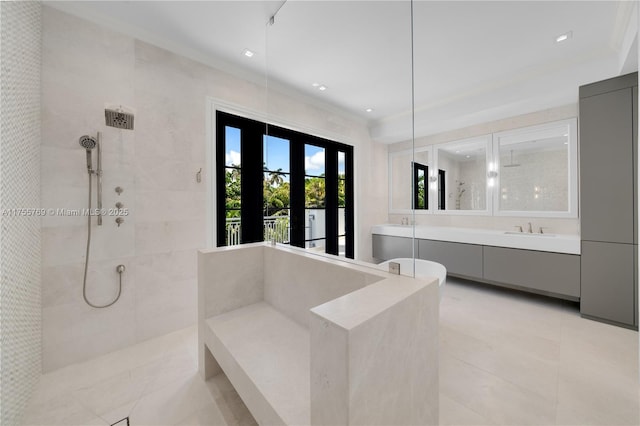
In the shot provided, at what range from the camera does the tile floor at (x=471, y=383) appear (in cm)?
133

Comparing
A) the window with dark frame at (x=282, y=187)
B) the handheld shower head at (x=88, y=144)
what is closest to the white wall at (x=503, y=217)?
the window with dark frame at (x=282, y=187)

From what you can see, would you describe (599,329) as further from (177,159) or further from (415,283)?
(177,159)

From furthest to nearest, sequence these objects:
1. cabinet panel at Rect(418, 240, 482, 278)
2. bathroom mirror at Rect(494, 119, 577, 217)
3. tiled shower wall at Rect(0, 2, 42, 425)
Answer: cabinet panel at Rect(418, 240, 482, 278), bathroom mirror at Rect(494, 119, 577, 217), tiled shower wall at Rect(0, 2, 42, 425)

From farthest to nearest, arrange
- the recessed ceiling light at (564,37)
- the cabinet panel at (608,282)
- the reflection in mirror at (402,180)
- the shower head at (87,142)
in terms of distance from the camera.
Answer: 1. the cabinet panel at (608,282)
2. the recessed ceiling light at (564,37)
3. the shower head at (87,142)
4. the reflection in mirror at (402,180)

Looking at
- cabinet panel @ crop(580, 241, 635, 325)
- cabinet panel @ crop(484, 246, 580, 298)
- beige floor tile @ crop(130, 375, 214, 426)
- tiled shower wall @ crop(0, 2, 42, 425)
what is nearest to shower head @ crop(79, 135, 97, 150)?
tiled shower wall @ crop(0, 2, 42, 425)

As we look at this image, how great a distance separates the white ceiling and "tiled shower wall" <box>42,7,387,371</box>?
0.20 meters

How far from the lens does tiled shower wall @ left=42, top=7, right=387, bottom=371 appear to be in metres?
1.72

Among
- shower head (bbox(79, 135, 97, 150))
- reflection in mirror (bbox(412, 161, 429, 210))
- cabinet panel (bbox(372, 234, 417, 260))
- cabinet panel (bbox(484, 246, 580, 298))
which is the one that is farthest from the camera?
cabinet panel (bbox(484, 246, 580, 298))

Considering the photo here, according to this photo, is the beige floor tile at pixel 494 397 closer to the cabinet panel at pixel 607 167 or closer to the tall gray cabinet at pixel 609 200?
the tall gray cabinet at pixel 609 200

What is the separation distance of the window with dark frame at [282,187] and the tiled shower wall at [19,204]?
1223 mm

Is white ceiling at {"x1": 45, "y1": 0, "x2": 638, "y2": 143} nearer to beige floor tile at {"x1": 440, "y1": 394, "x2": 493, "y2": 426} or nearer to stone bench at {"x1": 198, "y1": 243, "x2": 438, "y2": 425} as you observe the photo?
stone bench at {"x1": 198, "y1": 243, "x2": 438, "y2": 425}

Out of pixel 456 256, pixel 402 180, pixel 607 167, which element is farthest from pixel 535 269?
pixel 402 180

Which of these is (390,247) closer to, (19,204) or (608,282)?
(19,204)

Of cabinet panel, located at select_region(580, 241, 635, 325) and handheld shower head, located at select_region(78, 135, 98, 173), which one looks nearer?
handheld shower head, located at select_region(78, 135, 98, 173)
